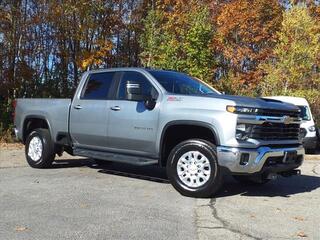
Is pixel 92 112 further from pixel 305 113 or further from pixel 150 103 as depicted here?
pixel 305 113

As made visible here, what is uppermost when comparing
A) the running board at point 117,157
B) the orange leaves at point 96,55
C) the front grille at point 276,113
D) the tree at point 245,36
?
the tree at point 245,36

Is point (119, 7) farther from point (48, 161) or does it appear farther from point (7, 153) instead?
point (48, 161)

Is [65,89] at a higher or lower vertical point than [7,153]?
higher

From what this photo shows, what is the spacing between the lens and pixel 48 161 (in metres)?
10.8

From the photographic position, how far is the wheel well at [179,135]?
8.35 m

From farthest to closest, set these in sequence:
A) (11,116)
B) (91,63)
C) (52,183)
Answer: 1. (91,63)
2. (11,116)
3. (52,183)

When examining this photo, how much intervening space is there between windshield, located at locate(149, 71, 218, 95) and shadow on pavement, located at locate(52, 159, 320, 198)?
1.70m

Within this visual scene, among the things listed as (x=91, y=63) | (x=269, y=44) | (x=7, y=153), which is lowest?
(x=7, y=153)

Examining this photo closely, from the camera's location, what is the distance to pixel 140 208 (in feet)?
23.8

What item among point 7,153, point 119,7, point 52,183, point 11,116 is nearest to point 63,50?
point 119,7

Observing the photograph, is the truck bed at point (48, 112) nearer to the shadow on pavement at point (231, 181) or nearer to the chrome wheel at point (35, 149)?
the chrome wheel at point (35, 149)

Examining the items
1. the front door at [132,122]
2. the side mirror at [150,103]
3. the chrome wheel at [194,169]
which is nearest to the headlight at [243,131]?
the chrome wheel at [194,169]

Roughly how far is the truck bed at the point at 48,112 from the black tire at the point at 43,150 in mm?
236

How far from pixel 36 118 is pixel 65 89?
32.8 ft
